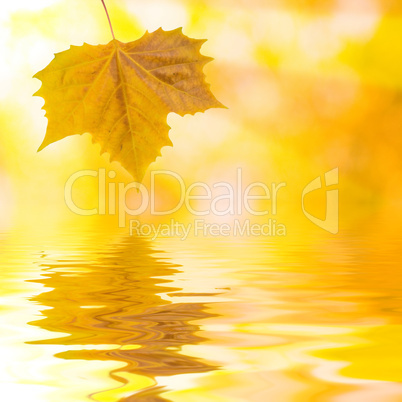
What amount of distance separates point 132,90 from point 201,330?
1.18 feet

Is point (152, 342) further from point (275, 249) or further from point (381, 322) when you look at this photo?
point (275, 249)

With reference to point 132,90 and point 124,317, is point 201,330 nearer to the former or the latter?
point 124,317

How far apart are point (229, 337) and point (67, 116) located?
35 cm

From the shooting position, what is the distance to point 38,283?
1.43 meters

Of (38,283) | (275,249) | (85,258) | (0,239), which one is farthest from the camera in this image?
(0,239)

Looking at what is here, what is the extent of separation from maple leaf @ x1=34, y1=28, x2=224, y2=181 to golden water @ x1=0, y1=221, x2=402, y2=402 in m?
0.21

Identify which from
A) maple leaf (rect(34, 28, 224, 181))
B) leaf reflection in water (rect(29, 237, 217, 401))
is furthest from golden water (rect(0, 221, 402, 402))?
maple leaf (rect(34, 28, 224, 181))

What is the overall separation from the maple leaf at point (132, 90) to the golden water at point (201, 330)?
207 millimetres

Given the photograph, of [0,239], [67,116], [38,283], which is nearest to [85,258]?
[38,283]

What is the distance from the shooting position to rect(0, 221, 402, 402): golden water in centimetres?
68

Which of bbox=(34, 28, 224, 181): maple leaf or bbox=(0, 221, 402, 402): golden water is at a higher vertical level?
bbox=(34, 28, 224, 181): maple leaf

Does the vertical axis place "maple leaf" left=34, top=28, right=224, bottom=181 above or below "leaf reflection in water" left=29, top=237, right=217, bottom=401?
above

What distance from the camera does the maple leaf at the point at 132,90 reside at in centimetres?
70

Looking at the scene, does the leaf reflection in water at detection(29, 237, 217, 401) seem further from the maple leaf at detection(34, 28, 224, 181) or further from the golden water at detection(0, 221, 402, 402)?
the maple leaf at detection(34, 28, 224, 181)
